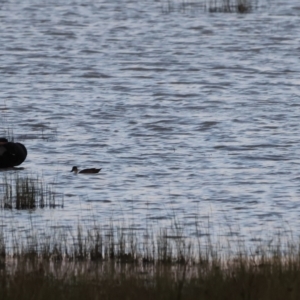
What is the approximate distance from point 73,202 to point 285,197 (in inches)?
89.3

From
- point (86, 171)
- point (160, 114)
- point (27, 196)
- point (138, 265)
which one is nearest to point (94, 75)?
point (160, 114)

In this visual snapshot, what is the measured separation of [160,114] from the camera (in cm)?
1998

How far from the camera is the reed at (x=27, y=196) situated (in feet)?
38.6

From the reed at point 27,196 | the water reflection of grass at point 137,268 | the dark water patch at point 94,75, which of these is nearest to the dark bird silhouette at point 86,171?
the reed at point 27,196

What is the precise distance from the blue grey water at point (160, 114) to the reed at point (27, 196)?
0.21m

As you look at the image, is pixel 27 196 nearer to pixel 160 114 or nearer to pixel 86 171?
pixel 86 171

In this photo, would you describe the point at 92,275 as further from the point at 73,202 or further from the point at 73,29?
the point at 73,29

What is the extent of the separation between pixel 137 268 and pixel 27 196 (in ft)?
10.5

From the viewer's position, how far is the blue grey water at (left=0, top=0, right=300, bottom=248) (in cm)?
1205

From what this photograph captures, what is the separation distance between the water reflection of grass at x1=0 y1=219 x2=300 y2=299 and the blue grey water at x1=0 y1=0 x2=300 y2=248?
104cm

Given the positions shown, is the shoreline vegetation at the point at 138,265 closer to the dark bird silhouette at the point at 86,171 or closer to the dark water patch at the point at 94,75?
the dark bird silhouette at the point at 86,171

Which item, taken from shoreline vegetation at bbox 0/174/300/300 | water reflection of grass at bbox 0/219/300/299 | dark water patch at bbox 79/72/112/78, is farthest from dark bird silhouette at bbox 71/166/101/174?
dark water patch at bbox 79/72/112/78

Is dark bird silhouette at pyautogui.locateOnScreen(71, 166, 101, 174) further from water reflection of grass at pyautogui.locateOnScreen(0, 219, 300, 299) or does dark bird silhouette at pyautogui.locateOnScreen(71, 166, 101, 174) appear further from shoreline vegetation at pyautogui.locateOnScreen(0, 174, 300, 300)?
water reflection of grass at pyautogui.locateOnScreen(0, 219, 300, 299)

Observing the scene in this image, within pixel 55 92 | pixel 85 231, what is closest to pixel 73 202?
pixel 85 231
